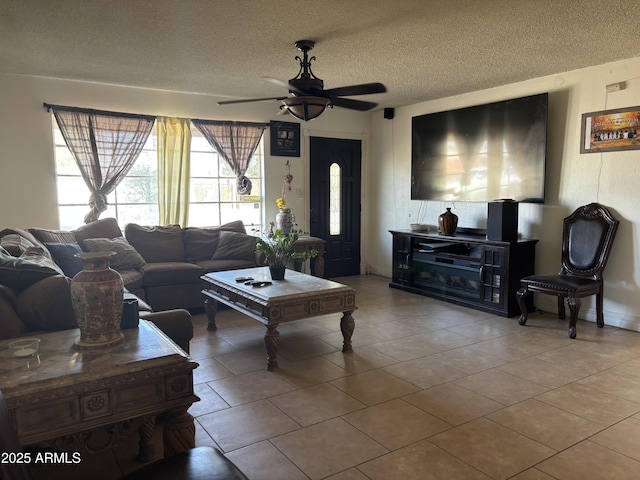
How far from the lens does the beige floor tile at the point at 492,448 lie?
2.29m

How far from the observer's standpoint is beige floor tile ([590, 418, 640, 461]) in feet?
7.96

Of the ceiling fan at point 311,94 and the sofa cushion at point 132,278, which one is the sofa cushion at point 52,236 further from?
the ceiling fan at point 311,94

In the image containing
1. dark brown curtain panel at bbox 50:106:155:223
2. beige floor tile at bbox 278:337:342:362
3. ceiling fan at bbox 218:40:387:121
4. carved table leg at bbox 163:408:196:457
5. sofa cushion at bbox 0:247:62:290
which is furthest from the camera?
dark brown curtain panel at bbox 50:106:155:223

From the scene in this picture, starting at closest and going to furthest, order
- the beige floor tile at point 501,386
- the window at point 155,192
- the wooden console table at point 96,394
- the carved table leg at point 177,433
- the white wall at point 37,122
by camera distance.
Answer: the wooden console table at point 96,394 → the carved table leg at point 177,433 → the beige floor tile at point 501,386 → the white wall at point 37,122 → the window at point 155,192

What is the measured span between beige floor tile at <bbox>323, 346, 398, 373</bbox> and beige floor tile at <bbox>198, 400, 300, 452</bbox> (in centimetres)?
85

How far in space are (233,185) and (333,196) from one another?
1561 mm

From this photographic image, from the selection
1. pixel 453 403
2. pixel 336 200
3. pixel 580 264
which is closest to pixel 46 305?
pixel 453 403

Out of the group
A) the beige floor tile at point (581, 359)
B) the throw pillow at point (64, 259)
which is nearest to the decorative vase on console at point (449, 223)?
the beige floor tile at point (581, 359)

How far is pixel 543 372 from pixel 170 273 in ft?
11.8

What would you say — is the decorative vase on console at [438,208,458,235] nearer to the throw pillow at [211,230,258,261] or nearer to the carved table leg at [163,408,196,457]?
the throw pillow at [211,230,258,261]

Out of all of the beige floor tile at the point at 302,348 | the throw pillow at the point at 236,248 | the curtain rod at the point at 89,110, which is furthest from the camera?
the throw pillow at the point at 236,248

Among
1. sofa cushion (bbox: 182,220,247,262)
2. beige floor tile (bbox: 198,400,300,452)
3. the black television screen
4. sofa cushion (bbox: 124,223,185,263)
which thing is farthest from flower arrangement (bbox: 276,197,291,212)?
beige floor tile (bbox: 198,400,300,452)

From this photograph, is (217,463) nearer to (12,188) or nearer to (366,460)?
(366,460)

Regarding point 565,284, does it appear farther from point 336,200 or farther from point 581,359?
point 336,200
